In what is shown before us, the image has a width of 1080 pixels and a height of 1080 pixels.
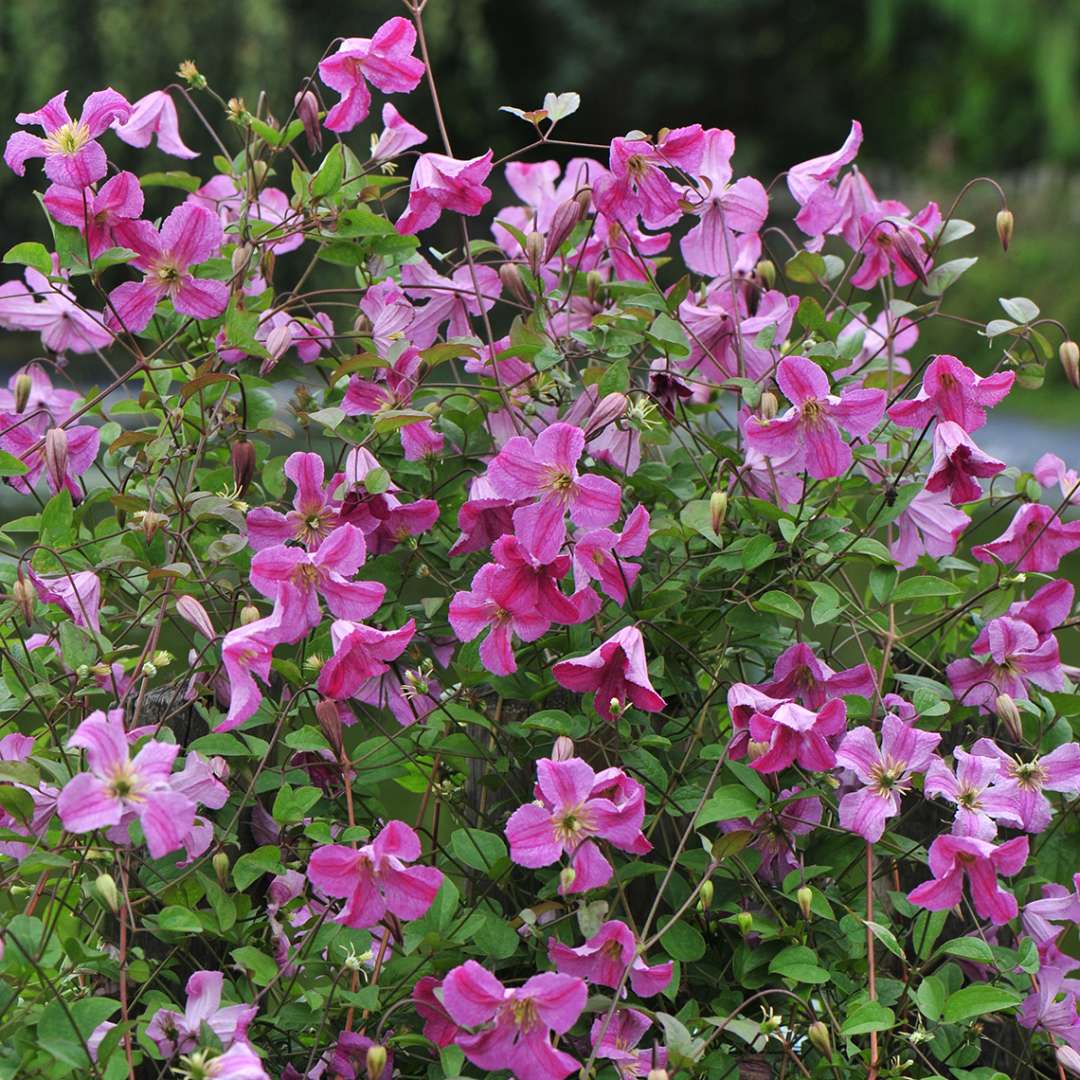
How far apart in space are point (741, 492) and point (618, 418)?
0.85 ft

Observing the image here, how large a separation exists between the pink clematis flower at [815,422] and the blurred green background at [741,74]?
7.84 m

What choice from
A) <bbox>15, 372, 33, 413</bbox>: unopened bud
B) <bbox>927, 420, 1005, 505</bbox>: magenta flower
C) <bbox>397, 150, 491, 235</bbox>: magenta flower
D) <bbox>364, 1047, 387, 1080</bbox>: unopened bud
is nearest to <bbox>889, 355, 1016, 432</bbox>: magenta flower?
<bbox>927, 420, 1005, 505</bbox>: magenta flower

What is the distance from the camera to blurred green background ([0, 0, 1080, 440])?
9250mm

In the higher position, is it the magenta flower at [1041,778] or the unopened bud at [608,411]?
the unopened bud at [608,411]

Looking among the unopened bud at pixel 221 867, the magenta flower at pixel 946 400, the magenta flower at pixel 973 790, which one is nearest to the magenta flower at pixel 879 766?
the magenta flower at pixel 973 790

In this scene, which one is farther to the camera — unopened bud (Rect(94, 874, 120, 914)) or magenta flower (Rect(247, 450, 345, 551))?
magenta flower (Rect(247, 450, 345, 551))

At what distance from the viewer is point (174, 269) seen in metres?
1.18

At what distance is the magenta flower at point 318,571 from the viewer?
105 cm

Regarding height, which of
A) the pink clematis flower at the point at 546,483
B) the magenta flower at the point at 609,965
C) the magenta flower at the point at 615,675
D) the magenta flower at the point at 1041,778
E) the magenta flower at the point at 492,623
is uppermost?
the pink clematis flower at the point at 546,483

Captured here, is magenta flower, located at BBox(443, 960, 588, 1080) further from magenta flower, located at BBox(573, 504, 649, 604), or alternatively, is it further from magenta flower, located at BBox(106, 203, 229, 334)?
magenta flower, located at BBox(106, 203, 229, 334)

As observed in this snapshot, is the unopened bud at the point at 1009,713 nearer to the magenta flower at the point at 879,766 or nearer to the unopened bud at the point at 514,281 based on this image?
the magenta flower at the point at 879,766

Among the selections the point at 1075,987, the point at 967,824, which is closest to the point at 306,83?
the point at 967,824

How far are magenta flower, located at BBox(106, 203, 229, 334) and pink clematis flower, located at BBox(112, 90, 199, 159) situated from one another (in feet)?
0.53

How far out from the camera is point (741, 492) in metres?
1.34
